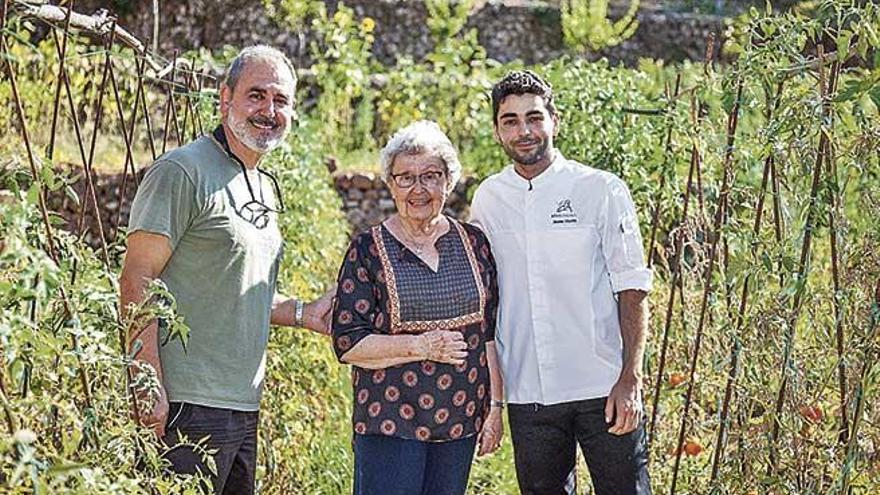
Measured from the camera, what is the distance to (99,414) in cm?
221

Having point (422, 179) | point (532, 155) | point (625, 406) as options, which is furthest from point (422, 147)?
point (625, 406)

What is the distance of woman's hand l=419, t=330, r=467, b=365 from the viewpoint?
111 inches

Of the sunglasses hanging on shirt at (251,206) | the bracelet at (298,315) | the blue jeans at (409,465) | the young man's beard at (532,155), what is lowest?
the blue jeans at (409,465)

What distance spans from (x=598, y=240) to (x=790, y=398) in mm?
636

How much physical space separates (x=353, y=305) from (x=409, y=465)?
1.23 ft

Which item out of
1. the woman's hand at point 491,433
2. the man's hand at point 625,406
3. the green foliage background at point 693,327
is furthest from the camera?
the woman's hand at point 491,433

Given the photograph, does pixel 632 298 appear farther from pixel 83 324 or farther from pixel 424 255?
pixel 83 324

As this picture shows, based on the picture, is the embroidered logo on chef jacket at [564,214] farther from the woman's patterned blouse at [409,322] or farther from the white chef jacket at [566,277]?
the woman's patterned blouse at [409,322]

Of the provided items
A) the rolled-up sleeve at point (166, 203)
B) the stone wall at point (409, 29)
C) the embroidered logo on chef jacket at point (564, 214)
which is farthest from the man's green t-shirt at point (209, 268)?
the stone wall at point (409, 29)

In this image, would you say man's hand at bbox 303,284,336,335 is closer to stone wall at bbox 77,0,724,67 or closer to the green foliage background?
the green foliage background

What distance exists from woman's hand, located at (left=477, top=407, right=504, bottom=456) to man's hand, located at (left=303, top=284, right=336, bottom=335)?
43cm

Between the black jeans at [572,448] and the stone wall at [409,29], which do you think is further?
the stone wall at [409,29]

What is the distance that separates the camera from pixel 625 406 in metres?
2.91

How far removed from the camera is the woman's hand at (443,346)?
282 cm
